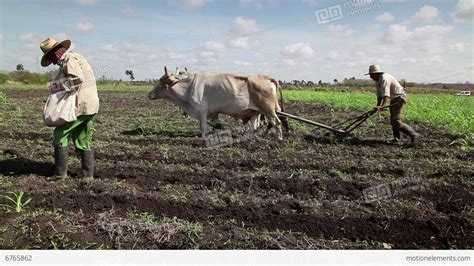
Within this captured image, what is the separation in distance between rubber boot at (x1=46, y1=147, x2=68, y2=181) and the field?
0.16 metres

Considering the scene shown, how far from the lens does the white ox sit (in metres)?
9.04

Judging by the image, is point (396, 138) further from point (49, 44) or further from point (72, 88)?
point (49, 44)

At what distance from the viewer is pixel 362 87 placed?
1644 inches

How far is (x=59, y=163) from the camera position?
216 inches

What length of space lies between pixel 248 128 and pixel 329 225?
5.78 meters

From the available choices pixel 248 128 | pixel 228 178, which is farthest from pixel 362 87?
pixel 228 178

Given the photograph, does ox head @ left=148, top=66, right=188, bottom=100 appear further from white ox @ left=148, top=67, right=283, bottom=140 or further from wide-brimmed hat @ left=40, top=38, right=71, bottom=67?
wide-brimmed hat @ left=40, top=38, right=71, bottom=67

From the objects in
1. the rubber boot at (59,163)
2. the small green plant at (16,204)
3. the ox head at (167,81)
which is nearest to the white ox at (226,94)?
the ox head at (167,81)

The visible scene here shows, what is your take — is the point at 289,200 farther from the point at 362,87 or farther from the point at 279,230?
the point at 362,87

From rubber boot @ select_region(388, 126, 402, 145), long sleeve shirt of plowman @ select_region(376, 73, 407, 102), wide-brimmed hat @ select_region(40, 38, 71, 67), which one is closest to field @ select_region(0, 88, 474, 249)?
rubber boot @ select_region(388, 126, 402, 145)

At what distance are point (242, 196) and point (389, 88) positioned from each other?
504 cm

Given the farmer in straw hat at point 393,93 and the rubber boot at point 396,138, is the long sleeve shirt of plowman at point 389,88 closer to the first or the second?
the farmer in straw hat at point 393,93

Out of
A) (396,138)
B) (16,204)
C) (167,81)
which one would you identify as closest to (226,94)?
(167,81)

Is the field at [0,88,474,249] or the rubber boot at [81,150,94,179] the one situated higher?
the rubber boot at [81,150,94,179]
